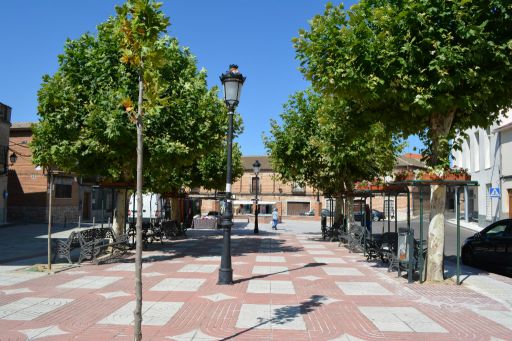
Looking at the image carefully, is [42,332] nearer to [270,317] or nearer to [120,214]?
[270,317]

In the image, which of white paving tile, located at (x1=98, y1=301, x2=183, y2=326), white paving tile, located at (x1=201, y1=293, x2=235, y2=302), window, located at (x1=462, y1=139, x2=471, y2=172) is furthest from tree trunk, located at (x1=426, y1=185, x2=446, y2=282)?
window, located at (x1=462, y1=139, x2=471, y2=172)

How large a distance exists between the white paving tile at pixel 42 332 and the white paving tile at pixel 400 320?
4.43m

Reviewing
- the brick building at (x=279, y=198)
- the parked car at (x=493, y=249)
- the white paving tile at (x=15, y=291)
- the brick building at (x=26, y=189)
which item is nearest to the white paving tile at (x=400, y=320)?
the white paving tile at (x=15, y=291)

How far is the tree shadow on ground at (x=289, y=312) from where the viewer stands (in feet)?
21.6

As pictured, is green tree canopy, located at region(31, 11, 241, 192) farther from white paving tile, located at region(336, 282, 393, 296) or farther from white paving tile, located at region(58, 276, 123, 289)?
white paving tile, located at region(336, 282, 393, 296)

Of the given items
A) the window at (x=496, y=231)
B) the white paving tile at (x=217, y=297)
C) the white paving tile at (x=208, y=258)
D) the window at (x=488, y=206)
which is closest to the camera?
the white paving tile at (x=217, y=297)

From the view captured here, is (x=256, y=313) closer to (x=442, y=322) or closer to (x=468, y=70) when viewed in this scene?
(x=442, y=322)

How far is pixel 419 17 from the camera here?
874 cm

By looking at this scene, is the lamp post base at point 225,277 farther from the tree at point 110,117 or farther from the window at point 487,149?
the window at point 487,149

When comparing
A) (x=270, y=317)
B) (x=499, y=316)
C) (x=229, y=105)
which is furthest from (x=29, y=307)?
(x=499, y=316)

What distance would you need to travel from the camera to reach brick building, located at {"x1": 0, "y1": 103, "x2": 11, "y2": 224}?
27.3 m

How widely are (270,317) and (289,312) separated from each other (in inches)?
17.8

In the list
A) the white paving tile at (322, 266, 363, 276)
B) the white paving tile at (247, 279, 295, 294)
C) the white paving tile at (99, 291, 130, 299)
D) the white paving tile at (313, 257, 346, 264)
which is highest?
the white paving tile at (99, 291, 130, 299)

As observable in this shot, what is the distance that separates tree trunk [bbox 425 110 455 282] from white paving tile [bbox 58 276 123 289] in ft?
23.0
